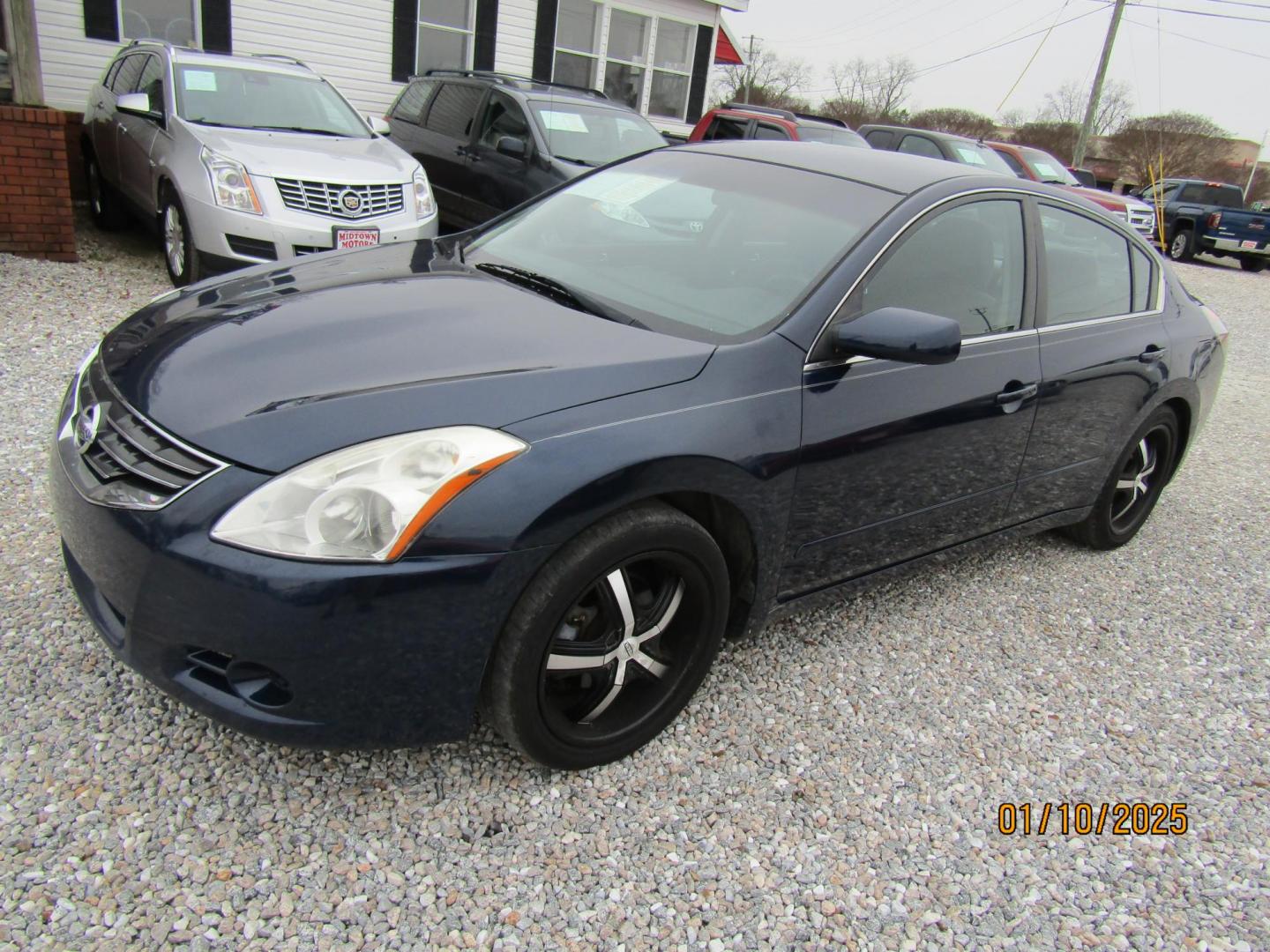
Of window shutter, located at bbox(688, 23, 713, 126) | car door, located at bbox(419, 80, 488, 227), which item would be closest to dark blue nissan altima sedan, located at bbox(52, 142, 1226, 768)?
car door, located at bbox(419, 80, 488, 227)

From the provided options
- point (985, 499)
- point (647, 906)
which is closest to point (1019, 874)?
point (647, 906)

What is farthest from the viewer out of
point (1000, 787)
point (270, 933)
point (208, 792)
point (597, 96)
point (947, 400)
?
point (597, 96)

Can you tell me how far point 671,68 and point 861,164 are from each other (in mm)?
14559

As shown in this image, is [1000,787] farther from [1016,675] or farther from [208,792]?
[208,792]

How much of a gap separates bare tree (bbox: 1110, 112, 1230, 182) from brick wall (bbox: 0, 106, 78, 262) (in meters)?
32.5

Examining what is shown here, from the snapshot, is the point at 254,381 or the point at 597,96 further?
the point at 597,96

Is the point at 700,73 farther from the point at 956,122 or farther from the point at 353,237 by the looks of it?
the point at 956,122

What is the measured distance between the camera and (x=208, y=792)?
2273 millimetres

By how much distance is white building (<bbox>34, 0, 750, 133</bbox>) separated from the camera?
427 inches

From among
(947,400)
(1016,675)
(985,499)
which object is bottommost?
(1016,675)

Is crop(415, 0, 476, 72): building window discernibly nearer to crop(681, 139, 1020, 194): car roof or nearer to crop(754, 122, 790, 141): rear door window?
crop(754, 122, 790, 141): rear door window

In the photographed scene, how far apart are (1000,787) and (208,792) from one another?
2.13m

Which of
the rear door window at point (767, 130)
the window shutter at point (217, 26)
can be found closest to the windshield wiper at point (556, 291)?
the rear door window at point (767, 130)
